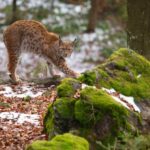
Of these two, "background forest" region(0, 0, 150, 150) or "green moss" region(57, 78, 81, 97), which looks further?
"green moss" region(57, 78, 81, 97)

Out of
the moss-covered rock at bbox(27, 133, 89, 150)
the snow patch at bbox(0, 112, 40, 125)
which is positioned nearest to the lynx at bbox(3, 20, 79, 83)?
the snow patch at bbox(0, 112, 40, 125)

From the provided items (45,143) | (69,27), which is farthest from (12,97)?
(69,27)

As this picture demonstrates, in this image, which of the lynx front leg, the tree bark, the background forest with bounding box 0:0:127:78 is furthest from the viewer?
the tree bark

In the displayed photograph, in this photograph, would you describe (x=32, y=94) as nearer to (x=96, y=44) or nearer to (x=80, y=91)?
(x=80, y=91)

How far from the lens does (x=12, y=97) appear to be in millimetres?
9633

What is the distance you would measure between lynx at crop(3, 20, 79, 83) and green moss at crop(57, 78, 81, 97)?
3.29 meters

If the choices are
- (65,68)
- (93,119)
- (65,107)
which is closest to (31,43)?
(65,68)

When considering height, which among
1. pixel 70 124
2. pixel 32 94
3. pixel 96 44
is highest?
pixel 70 124

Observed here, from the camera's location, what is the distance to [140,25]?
11.8 meters

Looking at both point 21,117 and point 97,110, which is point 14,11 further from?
point 97,110

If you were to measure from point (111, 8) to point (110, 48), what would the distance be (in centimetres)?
440

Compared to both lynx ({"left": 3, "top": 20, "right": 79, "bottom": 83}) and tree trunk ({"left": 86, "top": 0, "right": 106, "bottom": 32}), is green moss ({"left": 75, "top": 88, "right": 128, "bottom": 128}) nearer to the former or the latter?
lynx ({"left": 3, "top": 20, "right": 79, "bottom": 83})

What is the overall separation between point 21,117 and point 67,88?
50.9 inches

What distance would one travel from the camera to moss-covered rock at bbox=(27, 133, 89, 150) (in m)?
5.54
